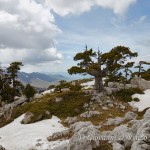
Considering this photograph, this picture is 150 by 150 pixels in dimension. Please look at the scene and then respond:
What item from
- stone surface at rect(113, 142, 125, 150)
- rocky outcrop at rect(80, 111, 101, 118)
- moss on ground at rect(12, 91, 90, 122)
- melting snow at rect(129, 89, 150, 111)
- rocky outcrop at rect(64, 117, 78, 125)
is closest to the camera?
stone surface at rect(113, 142, 125, 150)

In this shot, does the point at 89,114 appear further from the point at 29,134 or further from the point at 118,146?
the point at 118,146

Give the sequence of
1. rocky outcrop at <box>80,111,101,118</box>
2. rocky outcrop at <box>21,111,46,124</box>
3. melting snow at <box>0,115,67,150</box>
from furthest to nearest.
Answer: rocky outcrop at <box>80,111,101,118</box> < rocky outcrop at <box>21,111,46,124</box> < melting snow at <box>0,115,67,150</box>

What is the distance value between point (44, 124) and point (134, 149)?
2692 cm

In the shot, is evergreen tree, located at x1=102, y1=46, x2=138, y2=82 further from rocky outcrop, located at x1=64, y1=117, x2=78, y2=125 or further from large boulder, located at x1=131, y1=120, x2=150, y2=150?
large boulder, located at x1=131, y1=120, x2=150, y2=150

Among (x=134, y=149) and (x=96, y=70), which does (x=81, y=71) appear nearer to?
(x=96, y=70)

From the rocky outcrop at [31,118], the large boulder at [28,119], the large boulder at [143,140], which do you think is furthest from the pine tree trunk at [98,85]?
the large boulder at [143,140]

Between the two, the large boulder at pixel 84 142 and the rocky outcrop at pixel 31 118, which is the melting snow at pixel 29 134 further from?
the large boulder at pixel 84 142

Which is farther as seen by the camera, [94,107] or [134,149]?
[94,107]

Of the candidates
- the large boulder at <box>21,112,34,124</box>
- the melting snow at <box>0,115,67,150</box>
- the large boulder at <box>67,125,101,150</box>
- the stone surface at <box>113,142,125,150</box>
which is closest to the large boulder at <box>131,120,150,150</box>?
the stone surface at <box>113,142,125,150</box>

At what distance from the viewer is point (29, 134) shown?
120 feet

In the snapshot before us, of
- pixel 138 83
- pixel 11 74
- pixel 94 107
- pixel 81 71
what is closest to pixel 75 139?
pixel 94 107

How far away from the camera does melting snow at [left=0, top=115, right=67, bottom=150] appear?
3120 cm

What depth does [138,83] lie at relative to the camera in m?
64.0

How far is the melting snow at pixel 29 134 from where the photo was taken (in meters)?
31.2
